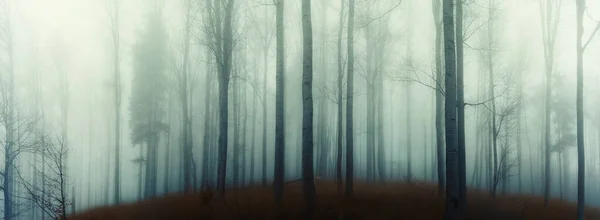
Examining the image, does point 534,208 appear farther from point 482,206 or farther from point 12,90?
point 12,90

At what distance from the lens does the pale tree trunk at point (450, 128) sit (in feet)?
29.2

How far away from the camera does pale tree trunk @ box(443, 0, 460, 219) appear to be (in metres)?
8.91

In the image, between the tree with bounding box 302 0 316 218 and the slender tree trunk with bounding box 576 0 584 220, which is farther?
the slender tree trunk with bounding box 576 0 584 220

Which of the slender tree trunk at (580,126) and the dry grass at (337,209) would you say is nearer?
the dry grass at (337,209)

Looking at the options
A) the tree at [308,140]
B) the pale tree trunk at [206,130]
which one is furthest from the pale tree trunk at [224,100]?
the pale tree trunk at [206,130]

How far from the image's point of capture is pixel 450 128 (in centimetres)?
896

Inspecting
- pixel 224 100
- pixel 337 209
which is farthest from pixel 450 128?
pixel 224 100

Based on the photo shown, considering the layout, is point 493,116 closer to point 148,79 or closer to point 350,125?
point 350,125

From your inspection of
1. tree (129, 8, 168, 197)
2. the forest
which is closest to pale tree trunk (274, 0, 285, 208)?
the forest

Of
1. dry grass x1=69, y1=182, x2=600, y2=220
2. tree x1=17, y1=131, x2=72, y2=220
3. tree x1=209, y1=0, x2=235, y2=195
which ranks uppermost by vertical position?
tree x1=209, y1=0, x2=235, y2=195

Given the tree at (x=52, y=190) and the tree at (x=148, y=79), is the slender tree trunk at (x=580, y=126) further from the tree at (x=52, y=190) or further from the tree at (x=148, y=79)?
the tree at (x=148, y=79)

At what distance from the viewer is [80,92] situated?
5066cm

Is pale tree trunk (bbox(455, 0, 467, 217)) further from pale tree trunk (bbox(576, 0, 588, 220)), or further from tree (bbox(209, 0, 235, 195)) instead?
tree (bbox(209, 0, 235, 195))

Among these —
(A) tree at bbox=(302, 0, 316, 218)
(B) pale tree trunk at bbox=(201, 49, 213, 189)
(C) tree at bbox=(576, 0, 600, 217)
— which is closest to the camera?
(A) tree at bbox=(302, 0, 316, 218)
